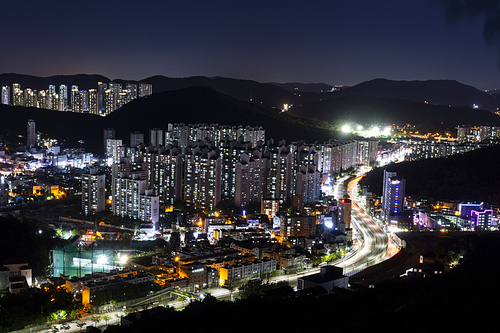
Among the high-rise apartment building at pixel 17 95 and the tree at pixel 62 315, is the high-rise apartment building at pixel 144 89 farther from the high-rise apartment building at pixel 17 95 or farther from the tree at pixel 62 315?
the tree at pixel 62 315

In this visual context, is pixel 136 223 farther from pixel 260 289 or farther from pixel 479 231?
pixel 479 231

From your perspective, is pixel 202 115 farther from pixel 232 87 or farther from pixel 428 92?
pixel 428 92

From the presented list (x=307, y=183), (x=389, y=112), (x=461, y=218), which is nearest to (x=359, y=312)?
(x=461, y=218)

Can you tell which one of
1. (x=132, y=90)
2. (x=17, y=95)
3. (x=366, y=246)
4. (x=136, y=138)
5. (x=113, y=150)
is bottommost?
(x=366, y=246)

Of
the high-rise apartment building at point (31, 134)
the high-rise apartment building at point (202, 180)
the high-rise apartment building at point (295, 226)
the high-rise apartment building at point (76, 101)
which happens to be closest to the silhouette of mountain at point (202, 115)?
the high-rise apartment building at point (31, 134)

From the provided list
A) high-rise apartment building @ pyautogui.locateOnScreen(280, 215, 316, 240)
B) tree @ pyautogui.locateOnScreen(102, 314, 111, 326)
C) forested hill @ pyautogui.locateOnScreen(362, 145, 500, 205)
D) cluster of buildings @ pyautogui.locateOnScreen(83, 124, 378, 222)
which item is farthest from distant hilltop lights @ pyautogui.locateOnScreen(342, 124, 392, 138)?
tree @ pyautogui.locateOnScreen(102, 314, 111, 326)

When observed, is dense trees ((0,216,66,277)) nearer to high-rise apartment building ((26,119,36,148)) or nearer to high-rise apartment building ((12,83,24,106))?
high-rise apartment building ((26,119,36,148))
